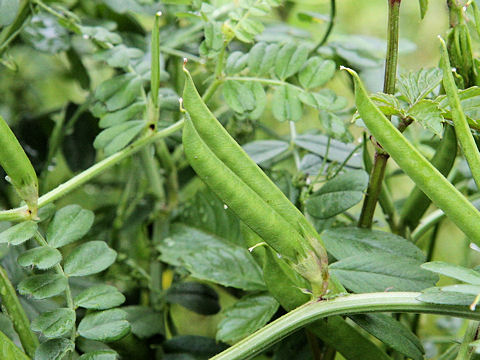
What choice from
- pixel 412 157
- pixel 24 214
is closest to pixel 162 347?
pixel 24 214

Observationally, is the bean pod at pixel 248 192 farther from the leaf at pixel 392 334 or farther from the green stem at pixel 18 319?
the green stem at pixel 18 319

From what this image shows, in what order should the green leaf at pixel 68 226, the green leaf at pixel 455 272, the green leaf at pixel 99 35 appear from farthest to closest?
the green leaf at pixel 99 35 < the green leaf at pixel 68 226 < the green leaf at pixel 455 272

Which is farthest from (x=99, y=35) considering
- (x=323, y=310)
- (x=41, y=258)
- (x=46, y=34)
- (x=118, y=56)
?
(x=323, y=310)

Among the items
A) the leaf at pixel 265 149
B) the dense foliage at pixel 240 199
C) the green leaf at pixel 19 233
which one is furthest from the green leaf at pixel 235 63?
the green leaf at pixel 19 233

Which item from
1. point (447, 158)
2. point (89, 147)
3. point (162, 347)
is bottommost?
point (162, 347)

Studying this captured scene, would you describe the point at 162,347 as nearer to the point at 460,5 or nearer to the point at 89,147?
the point at 89,147

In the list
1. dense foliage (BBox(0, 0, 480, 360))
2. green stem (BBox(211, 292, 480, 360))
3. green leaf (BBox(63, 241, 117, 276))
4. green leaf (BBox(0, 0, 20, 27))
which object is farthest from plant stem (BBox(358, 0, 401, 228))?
green leaf (BBox(0, 0, 20, 27))

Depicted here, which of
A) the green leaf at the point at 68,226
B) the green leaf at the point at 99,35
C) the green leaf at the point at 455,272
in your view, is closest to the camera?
the green leaf at the point at 455,272

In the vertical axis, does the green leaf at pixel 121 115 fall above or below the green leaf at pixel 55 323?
above

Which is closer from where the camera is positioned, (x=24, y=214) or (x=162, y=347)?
(x=24, y=214)
